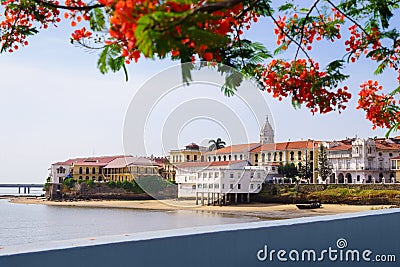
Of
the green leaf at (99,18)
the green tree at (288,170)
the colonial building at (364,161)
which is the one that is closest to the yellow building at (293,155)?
the green tree at (288,170)

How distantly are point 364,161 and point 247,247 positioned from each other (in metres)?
39.1

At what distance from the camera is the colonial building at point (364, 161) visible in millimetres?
40750

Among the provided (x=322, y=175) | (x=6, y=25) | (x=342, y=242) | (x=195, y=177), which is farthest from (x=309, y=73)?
(x=322, y=175)

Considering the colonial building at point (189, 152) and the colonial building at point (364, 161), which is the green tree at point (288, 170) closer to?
the colonial building at point (364, 161)

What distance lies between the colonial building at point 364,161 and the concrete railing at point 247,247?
125 ft

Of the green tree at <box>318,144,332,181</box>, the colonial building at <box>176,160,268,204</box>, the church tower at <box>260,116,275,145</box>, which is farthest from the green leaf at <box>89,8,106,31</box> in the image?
the green tree at <box>318,144,332,181</box>

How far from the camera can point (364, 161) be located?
40.6 meters

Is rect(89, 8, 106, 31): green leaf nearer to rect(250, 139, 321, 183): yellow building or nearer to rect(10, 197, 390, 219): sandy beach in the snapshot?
rect(10, 197, 390, 219): sandy beach

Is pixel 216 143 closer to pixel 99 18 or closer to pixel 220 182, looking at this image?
pixel 99 18

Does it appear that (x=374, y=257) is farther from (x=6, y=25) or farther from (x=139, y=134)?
(x=139, y=134)

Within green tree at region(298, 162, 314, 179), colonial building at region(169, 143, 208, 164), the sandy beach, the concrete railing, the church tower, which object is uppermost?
green tree at region(298, 162, 314, 179)

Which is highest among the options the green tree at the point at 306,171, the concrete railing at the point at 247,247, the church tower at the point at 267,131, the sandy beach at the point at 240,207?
the green tree at the point at 306,171

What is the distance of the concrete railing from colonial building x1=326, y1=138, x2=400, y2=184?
3809cm

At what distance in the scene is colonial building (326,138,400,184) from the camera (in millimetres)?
40750
